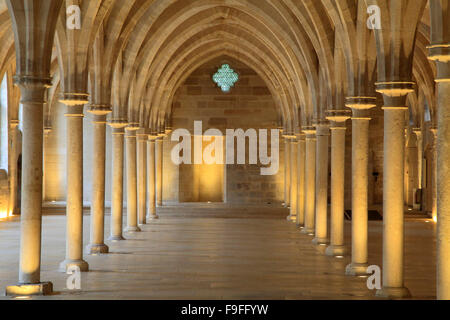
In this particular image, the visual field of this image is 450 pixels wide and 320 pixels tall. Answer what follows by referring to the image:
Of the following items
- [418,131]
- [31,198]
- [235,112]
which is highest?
[235,112]

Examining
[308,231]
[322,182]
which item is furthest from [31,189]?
[308,231]

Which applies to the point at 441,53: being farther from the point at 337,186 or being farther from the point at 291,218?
the point at 291,218

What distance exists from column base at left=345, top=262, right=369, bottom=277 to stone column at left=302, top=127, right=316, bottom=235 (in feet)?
23.9

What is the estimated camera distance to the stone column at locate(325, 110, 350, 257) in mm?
14891

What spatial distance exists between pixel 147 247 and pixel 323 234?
181 inches

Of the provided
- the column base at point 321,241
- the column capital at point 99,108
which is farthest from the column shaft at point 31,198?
the column base at point 321,241

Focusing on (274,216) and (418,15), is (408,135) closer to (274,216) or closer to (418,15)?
(274,216)

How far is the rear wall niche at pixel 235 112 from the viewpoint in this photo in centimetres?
3381

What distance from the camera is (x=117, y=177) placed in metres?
17.9

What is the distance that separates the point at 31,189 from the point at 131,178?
9923mm

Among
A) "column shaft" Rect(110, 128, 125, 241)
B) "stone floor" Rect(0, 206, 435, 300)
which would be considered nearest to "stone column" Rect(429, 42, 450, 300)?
"stone floor" Rect(0, 206, 435, 300)

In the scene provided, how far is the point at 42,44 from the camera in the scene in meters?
10.1

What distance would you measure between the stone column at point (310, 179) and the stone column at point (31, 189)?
36.7 feet

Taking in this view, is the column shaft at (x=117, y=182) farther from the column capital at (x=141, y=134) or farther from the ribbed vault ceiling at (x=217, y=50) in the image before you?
the column capital at (x=141, y=134)
